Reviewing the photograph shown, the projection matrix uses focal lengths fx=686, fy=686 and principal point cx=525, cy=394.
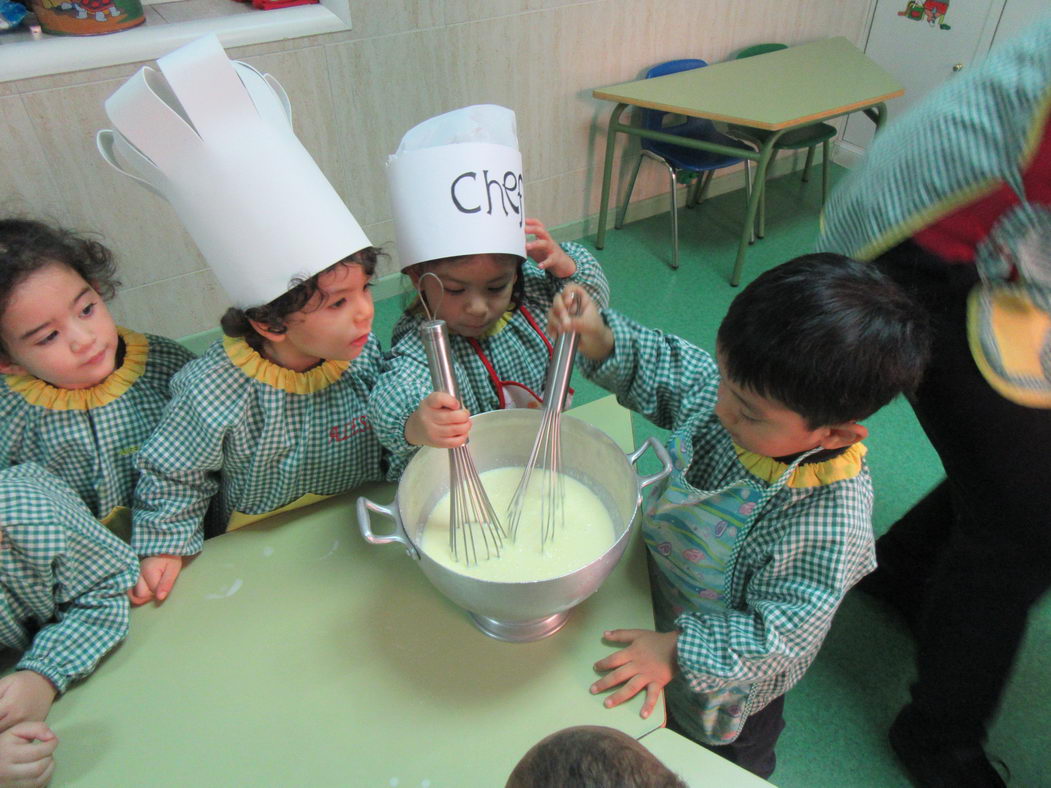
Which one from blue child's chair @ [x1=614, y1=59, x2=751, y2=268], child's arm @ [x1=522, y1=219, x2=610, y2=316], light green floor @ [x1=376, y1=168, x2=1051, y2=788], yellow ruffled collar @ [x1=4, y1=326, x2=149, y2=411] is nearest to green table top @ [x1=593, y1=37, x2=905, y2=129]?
blue child's chair @ [x1=614, y1=59, x2=751, y2=268]

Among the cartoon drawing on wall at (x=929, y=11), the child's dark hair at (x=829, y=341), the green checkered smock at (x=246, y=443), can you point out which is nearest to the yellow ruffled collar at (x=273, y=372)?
the green checkered smock at (x=246, y=443)

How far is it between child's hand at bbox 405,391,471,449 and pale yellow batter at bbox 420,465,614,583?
0.38ft

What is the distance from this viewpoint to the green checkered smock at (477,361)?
81cm

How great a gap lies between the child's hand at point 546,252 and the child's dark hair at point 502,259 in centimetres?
3

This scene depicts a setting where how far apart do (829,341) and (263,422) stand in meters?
0.64

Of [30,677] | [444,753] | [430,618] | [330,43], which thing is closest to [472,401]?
[430,618]

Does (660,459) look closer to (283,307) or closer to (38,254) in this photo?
(283,307)

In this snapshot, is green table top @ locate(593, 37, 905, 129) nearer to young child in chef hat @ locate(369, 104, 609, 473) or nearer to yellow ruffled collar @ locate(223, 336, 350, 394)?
young child in chef hat @ locate(369, 104, 609, 473)

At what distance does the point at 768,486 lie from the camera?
29.4 inches

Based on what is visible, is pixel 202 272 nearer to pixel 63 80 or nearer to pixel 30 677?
pixel 63 80

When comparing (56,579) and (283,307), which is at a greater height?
(283,307)

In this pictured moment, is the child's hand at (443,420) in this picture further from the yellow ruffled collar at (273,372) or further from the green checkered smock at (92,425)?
the green checkered smock at (92,425)

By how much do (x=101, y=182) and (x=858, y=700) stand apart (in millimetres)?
1947

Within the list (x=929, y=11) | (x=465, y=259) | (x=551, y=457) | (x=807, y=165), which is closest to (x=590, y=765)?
(x=551, y=457)
